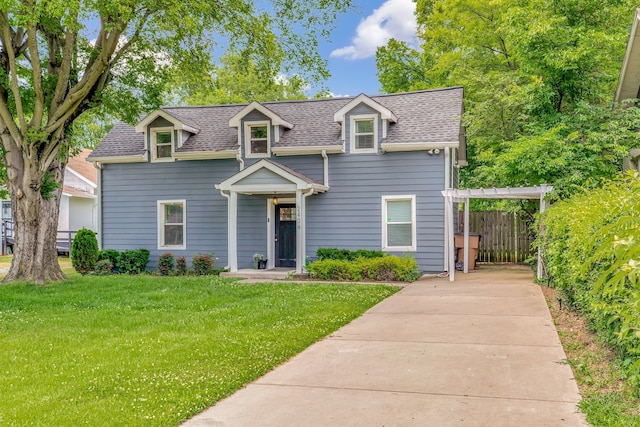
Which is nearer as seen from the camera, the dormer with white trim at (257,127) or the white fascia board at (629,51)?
the white fascia board at (629,51)

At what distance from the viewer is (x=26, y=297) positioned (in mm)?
10492

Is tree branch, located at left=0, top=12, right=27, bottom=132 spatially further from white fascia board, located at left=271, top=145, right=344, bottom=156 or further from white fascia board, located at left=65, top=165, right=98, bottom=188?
white fascia board, located at left=65, top=165, right=98, bottom=188

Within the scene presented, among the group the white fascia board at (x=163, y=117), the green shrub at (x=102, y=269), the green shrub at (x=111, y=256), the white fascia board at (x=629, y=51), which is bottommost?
the green shrub at (x=102, y=269)

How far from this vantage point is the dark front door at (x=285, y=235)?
1605cm

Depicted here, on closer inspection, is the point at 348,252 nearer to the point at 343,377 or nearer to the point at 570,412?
the point at 343,377

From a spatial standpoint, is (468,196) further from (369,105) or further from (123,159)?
(123,159)

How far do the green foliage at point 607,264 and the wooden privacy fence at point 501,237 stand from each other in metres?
9.65

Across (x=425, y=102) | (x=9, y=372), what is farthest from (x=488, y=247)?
(x=9, y=372)

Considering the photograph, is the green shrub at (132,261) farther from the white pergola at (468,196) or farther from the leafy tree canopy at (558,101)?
the leafy tree canopy at (558,101)

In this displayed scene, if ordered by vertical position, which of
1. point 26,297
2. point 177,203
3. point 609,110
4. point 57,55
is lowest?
point 26,297

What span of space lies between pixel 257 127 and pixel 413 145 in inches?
188

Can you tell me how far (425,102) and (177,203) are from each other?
27.0 ft

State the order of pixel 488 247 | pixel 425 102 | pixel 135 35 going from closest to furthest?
pixel 135 35 < pixel 425 102 < pixel 488 247

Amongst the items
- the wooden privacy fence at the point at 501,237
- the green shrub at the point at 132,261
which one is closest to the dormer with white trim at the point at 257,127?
the green shrub at the point at 132,261
